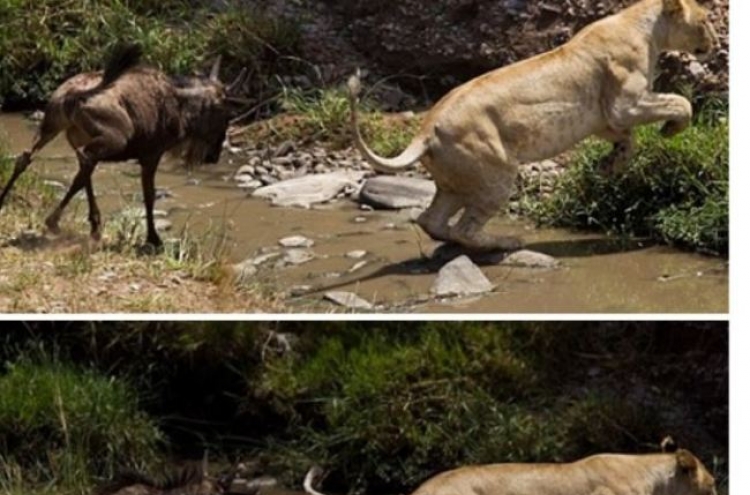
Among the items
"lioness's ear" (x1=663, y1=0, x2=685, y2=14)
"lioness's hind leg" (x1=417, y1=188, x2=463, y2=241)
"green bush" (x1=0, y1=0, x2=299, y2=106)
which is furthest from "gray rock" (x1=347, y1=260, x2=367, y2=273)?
"green bush" (x1=0, y1=0, x2=299, y2=106)

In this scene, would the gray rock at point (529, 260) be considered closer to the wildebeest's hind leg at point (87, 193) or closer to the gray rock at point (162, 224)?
the gray rock at point (162, 224)

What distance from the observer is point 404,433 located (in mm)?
8977

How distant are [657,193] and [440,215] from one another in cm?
119

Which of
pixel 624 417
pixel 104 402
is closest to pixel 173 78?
pixel 104 402

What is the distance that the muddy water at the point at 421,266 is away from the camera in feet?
24.9

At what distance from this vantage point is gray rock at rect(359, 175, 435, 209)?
8906mm

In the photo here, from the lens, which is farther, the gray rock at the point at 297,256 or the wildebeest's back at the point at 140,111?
the gray rock at the point at 297,256

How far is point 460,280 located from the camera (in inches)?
300

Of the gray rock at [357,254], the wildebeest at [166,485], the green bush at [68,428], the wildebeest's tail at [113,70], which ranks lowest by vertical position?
the green bush at [68,428]

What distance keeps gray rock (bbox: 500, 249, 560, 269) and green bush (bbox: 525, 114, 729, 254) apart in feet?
2.02

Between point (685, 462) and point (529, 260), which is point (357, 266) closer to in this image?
point (529, 260)

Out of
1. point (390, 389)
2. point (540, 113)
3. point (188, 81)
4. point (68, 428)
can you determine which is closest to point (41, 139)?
point (188, 81)

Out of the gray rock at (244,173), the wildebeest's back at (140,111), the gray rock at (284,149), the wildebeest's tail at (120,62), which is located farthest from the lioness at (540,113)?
the gray rock at (284,149)

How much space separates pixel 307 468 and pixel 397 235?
1414 mm
